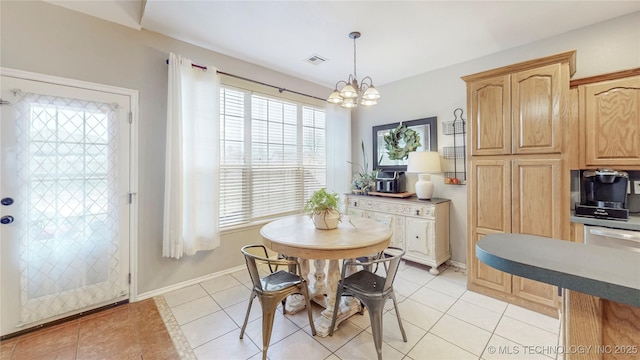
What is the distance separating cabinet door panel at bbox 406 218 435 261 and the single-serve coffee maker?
4.48 ft

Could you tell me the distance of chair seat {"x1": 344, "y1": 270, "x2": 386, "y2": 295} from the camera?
1.84 metres

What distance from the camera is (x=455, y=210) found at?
347 centimetres

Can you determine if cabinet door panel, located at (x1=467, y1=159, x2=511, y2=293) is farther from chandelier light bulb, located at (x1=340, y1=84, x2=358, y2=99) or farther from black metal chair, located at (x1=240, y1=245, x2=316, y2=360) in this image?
black metal chair, located at (x1=240, y1=245, x2=316, y2=360)

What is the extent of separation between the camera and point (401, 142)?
3930 millimetres

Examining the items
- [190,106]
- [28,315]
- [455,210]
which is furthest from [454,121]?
[28,315]

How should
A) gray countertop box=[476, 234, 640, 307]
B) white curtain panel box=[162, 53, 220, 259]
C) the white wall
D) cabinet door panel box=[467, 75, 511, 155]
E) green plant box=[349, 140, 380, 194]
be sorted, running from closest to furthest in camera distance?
gray countertop box=[476, 234, 640, 307] < the white wall < cabinet door panel box=[467, 75, 511, 155] < white curtain panel box=[162, 53, 220, 259] < green plant box=[349, 140, 380, 194]

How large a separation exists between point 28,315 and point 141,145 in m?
1.66

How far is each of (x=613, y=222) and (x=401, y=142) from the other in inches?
93.4

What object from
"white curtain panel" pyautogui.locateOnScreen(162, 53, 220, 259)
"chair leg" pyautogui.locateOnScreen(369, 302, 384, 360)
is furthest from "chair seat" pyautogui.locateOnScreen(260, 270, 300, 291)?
"white curtain panel" pyautogui.locateOnScreen(162, 53, 220, 259)

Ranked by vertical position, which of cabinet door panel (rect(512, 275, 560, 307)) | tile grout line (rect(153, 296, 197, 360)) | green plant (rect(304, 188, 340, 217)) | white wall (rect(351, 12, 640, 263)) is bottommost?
tile grout line (rect(153, 296, 197, 360))

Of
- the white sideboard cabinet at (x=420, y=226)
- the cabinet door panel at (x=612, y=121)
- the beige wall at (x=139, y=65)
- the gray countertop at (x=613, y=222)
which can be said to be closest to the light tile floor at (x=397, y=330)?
the beige wall at (x=139, y=65)

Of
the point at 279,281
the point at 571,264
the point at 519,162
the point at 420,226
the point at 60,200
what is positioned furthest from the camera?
the point at 420,226

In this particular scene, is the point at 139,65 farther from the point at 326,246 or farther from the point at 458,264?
the point at 458,264

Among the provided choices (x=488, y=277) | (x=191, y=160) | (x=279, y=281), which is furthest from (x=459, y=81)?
(x=191, y=160)
